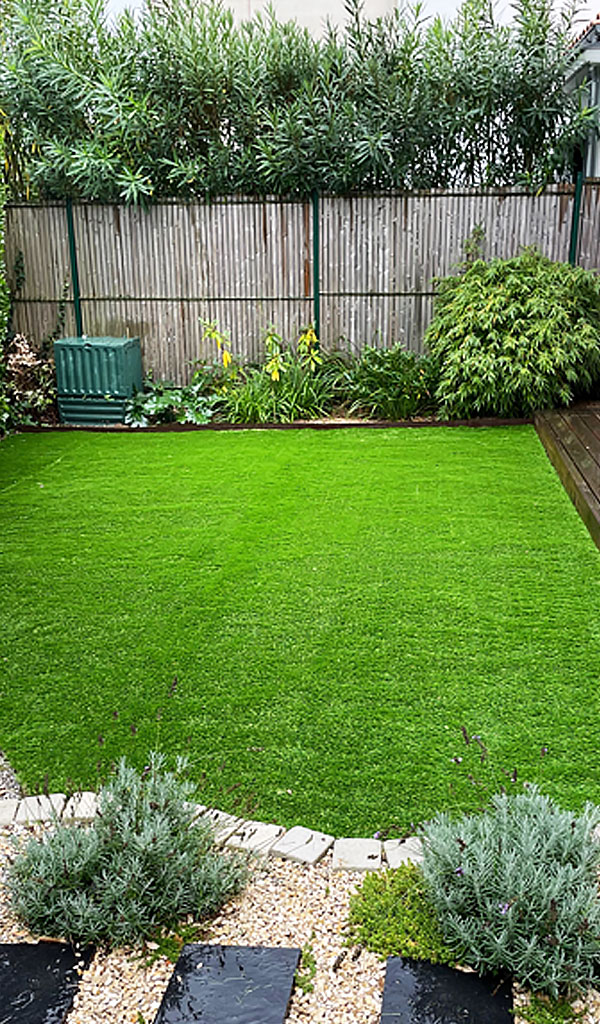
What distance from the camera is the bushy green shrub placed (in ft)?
6.08

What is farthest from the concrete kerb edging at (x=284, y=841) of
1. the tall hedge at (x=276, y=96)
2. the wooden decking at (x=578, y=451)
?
the tall hedge at (x=276, y=96)

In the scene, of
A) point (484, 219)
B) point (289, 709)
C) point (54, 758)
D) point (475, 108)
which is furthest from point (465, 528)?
point (475, 108)

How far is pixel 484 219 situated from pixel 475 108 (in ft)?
3.04

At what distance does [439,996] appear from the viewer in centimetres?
184

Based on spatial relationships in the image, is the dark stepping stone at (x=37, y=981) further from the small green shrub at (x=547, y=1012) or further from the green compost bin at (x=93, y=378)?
the green compost bin at (x=93, y=378)

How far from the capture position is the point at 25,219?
322 inches

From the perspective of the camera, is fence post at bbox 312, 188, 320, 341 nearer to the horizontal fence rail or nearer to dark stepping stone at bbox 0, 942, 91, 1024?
the horizontal fence rail

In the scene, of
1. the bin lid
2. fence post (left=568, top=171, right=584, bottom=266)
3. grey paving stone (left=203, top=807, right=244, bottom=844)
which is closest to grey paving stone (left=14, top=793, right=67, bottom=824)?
grey paving stone (left=203, top=807, right=244, bottom=844)

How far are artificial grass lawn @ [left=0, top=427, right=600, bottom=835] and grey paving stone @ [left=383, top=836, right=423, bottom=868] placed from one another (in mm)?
109

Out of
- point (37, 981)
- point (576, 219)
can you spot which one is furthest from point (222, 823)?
point (576, 219)

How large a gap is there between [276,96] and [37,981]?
756 centimetres

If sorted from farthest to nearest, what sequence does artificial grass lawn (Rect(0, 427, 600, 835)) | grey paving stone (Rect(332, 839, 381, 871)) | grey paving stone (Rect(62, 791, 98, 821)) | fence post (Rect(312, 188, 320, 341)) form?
fence post (Rect(312, 188, 320, 341))
artificial grass lawn (Rect(0, 427, 600, 835))
grey paving stone (Rect(62, 791, 98, 821))
grey paving stone (Rect(332, 839, 381, 871))

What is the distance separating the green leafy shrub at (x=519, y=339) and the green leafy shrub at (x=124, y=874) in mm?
5381

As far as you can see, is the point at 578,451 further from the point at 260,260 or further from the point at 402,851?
the point at 402,851
